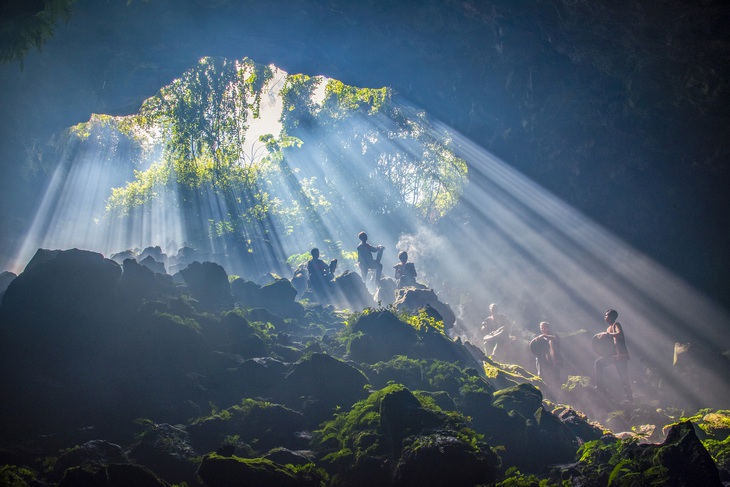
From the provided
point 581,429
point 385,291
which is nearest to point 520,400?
point 581,429

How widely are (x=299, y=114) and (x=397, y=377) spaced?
42.7 metres

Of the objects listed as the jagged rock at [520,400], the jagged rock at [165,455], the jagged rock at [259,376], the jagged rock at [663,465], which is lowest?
the jagged rock at [663,465]

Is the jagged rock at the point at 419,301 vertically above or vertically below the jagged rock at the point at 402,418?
above

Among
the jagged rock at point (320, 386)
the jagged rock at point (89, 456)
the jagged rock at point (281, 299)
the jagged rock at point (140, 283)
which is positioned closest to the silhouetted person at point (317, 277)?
the jagged rock at point (281, 299)

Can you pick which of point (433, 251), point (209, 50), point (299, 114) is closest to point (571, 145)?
point (433, 251)

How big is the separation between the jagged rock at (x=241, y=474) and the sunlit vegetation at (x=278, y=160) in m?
24.9

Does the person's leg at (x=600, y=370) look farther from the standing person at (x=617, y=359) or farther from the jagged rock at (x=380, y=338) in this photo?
the jagged rock at (x=380, y=338)

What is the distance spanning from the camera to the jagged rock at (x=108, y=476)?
4.96m

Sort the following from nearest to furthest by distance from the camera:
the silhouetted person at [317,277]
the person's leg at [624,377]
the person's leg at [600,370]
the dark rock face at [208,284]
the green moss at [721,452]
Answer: the green moss at [721,452] < the dark rock face at [208,284] < the person's leg at [624,377] < the person's leg at [600,370] < the silhouetted person at [317,277]

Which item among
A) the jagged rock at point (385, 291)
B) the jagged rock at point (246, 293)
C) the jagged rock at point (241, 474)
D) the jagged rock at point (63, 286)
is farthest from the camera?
the jagged rock at point (385, 291)

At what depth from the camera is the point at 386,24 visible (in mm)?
23203

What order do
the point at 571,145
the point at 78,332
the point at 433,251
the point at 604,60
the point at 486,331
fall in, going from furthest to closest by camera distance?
1. the point at 433,251
2. the point at 486,331
3. the point at 571,145
4. the point at 604,60
5. the point at 78,332

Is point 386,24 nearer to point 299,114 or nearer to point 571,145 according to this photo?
point 571,145

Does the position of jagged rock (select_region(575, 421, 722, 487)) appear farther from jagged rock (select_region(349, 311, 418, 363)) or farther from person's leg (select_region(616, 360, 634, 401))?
person's leg (select_region(616, 360, 634, 401))
